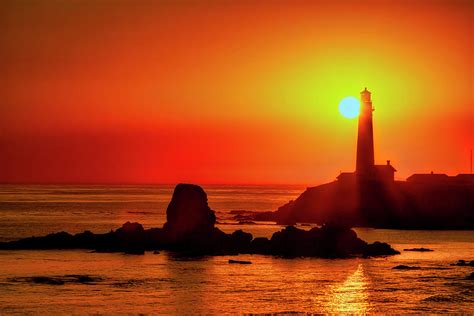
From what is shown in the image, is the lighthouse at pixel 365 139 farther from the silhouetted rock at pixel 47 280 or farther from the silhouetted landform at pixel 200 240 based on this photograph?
the silhouetted rock at pixel 47 280

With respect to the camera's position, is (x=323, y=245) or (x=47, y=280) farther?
(x=323, y=245)

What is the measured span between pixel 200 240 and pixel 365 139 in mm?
44851

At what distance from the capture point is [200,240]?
7662 centimetres

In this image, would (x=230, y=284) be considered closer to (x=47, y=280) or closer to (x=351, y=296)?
(x=351, y=296)

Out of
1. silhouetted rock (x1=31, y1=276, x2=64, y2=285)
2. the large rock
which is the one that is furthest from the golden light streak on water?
the large rock

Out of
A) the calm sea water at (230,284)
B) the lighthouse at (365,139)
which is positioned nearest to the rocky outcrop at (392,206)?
the lighthouse at (365,139)

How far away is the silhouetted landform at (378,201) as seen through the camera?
381 feet

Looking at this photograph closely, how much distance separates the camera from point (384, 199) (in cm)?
11962

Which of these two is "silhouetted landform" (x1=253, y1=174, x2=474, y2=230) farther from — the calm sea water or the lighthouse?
the calm sea water

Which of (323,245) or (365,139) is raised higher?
(365,139)

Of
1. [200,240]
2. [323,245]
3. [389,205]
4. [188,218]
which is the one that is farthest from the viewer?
[389,205]

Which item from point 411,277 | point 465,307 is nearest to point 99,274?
point 411,277

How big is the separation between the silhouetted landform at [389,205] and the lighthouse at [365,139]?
1.48 m

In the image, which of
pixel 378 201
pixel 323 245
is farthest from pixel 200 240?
pixel 378 201
